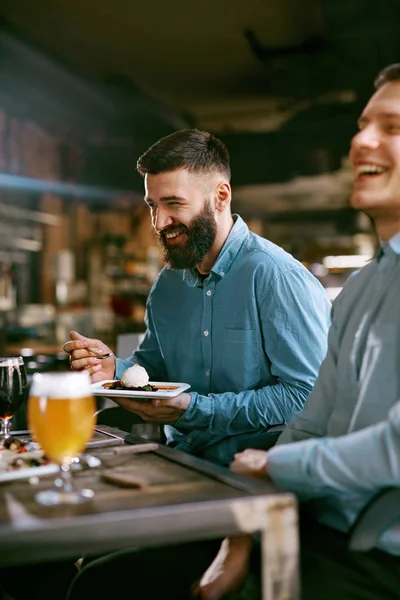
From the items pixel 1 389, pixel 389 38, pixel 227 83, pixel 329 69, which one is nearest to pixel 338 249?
pixel 227 83

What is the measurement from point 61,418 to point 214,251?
133cm

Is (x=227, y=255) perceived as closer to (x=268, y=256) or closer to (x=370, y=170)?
(x=268, y=256)

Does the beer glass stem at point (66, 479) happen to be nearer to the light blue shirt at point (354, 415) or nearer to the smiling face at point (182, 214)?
the light blue shirt at point (354, 415)

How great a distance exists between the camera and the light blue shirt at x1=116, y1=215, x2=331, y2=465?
1.96 metres

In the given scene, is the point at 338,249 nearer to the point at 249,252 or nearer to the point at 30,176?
the point at 30,176

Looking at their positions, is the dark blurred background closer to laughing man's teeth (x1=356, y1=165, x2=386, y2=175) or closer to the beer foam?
laughing man's teeth (x1=356, y1=165, x2=386, y2=175)

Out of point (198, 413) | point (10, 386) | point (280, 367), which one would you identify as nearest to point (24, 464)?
point (10, 386)

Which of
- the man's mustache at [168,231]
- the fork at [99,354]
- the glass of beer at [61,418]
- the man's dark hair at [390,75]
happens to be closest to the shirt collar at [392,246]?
the man's dark hair at [390,75]

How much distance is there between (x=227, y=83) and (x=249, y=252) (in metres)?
5.38

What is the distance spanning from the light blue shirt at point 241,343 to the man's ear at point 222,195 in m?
0.08

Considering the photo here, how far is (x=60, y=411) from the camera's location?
103 cm

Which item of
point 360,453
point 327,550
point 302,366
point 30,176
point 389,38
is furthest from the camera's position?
point 30,176

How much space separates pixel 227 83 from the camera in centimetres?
720

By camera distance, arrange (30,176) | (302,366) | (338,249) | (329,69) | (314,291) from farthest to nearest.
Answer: (338,249), (30,176), (329,69), (314,291), (302,366)
